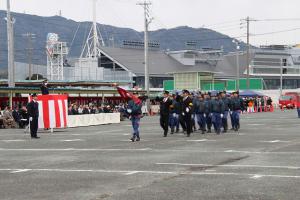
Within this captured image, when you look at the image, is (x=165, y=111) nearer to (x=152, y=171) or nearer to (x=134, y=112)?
(x=134, y=112)

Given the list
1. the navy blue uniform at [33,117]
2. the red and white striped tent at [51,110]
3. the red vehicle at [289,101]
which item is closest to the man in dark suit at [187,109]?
the navy blue uniform at [33,117]

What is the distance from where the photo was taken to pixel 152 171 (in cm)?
1270

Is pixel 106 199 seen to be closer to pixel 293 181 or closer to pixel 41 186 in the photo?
pixel 41 186

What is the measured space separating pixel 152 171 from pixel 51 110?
18028 millimetres

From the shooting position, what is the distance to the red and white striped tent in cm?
2968

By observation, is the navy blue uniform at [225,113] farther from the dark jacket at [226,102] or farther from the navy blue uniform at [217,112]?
the navy blue uniform at [217,112]

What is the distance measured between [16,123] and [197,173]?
2574 centimetres

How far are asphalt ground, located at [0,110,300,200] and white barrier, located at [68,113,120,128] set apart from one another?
1681cm

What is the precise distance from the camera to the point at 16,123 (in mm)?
36438

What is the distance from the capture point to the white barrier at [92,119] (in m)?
37.1

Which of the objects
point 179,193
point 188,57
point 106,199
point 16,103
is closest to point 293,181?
point 179,193

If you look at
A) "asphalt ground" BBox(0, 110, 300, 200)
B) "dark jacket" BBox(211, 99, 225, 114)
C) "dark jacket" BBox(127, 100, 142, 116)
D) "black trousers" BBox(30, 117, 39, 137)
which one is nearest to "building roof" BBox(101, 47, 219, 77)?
"dark jacket" BBox(211, 99, 225, 114)

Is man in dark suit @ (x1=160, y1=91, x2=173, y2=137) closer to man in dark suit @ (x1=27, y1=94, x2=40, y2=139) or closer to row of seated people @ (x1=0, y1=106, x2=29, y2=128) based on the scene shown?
man in dark suit @ (x1=27, y1=94, x2=40, y2=139)

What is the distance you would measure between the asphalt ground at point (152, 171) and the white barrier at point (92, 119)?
1681 cm
